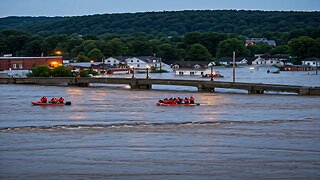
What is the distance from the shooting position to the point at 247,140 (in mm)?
28656

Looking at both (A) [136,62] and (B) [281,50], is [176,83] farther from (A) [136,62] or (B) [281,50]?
(B) [281,50]

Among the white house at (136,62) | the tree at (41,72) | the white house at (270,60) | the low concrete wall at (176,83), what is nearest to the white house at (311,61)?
the white house at (270,60)

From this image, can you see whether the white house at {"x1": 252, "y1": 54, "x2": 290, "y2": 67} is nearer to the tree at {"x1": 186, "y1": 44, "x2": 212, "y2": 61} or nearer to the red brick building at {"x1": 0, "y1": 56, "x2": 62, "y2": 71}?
the tree at {"x1": 186, "y1": 44, "x2": 212, "y2": 61}

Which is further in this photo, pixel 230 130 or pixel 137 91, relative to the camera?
pixel 137 91

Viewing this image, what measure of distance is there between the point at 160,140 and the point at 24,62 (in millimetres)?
58154

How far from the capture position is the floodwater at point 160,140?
23.0 meters

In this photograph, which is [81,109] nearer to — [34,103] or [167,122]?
[34,103]

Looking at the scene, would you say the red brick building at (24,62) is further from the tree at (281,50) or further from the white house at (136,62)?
the tree at (281,50)

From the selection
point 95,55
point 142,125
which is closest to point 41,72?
point 95,55

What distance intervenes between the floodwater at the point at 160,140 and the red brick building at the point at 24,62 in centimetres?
3773

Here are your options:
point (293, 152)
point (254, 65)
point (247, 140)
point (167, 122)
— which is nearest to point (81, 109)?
point (167, 122)

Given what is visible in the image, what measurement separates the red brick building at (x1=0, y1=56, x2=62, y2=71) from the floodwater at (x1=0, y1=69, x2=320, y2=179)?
37.7 meters

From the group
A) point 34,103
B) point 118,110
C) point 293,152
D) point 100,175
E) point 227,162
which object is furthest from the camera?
point 34,103

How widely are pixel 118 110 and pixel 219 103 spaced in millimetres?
6896
